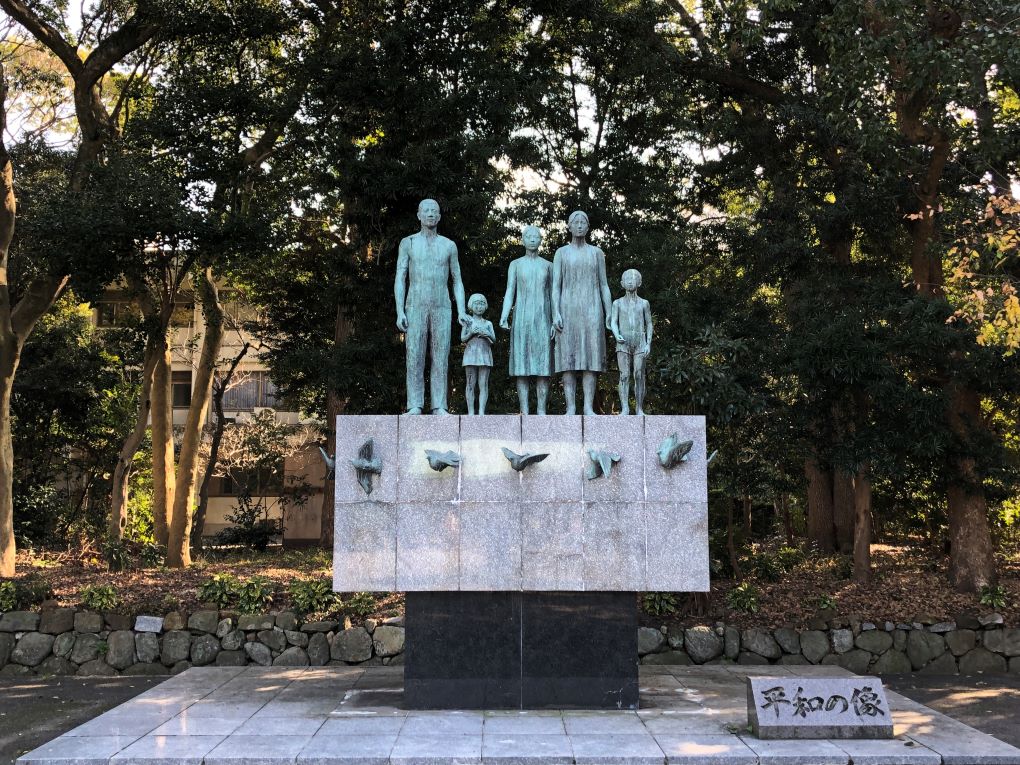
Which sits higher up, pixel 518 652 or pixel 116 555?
pixel 116 555

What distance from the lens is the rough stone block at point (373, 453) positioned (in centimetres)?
905

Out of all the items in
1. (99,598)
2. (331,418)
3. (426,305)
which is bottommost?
(99,598)

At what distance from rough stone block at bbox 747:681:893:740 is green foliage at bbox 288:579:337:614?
6253mm

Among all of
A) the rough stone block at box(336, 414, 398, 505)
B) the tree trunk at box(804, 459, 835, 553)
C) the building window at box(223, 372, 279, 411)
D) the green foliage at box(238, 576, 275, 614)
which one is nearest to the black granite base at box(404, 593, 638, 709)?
the rough stone block at box(336, 414, 398, 505)

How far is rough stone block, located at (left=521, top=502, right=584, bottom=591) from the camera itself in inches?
355

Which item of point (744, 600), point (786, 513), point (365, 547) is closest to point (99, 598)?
point (365, 547)

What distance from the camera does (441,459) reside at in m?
8.94

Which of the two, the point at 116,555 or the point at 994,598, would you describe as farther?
the point at 116,555

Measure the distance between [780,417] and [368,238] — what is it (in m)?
6.83

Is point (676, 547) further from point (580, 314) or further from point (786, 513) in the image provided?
point (786, 513)

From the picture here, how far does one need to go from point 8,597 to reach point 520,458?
7.86m

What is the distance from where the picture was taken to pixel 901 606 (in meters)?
12.6

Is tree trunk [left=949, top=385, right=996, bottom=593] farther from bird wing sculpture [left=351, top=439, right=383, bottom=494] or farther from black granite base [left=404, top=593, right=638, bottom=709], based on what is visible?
bird wing sculpture [left=351, top=439, right=383, bottom=494]

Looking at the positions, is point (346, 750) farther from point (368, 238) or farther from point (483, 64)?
point (483, 64)
